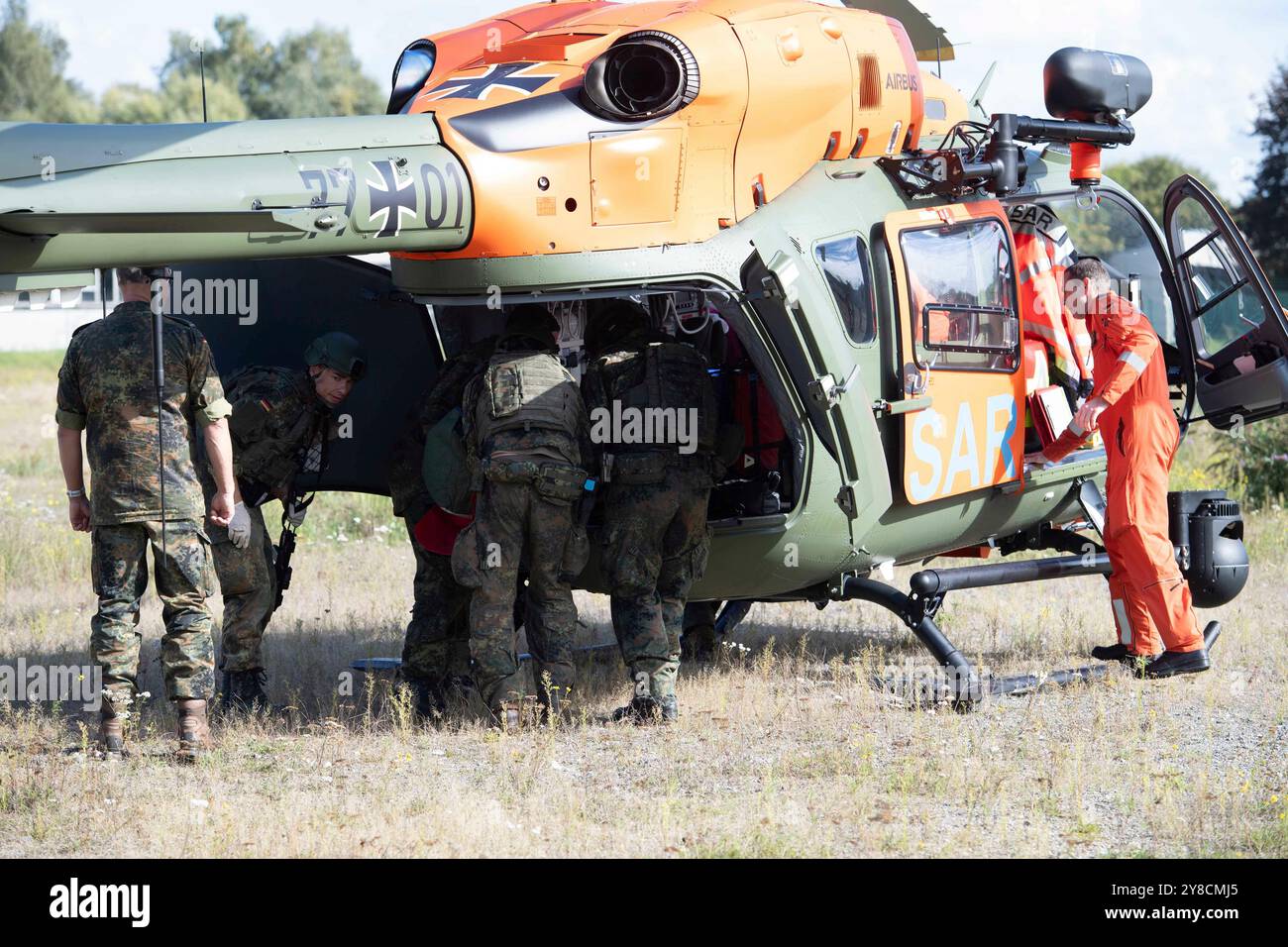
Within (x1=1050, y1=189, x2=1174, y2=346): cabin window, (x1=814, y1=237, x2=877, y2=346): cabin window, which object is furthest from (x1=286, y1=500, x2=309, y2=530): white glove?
(x1=1050, y1=189, x2=1174, y2=346): cabin window

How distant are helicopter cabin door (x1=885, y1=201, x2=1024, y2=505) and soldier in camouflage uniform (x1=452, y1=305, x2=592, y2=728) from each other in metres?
1.64

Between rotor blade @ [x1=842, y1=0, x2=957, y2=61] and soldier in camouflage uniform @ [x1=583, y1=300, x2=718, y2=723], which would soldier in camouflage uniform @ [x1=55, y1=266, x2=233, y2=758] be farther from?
rotor blade @ [x1=842, y1=0, x2=957, y2=61]

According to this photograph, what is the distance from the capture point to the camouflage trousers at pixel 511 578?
7176mm

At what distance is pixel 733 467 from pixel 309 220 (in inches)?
111

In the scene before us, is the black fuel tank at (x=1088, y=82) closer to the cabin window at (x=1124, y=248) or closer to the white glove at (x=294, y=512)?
the cabin window at (x=1124, y=248)

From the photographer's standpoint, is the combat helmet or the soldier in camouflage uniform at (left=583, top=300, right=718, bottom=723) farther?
the combat helmet

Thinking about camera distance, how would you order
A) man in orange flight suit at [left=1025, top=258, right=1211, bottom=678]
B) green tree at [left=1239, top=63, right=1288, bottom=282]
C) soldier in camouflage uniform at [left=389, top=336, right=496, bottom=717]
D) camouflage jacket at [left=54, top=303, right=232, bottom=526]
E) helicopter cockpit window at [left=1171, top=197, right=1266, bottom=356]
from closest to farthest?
camouflage jacket at [left=54, top=303, right=232, bottom=526] < soldier in camouflage uniform at [left=389, top=336, right=496, bottom=717] < man in orange flight suit at [left=1025, top=258, right=1211, bottom=678] < helicopter cockpit window at [left=1171, top=197, right=1266, bottom=356] < green tree at [left=1239, top=63, right=1288, bottom=282]

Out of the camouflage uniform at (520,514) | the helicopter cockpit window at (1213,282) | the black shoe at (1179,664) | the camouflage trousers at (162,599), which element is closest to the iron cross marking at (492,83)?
the camouflage uniform at (520,514)

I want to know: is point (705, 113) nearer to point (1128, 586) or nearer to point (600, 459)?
point (600, 459)

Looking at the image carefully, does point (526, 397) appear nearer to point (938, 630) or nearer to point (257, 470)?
point (257, 470)

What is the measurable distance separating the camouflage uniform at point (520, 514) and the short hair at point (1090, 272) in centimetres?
300

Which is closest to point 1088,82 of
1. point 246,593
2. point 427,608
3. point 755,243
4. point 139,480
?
point 755,243

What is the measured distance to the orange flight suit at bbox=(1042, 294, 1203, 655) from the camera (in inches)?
328
